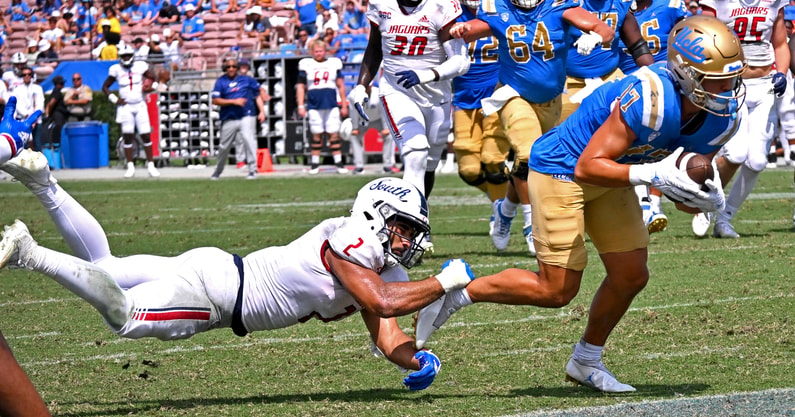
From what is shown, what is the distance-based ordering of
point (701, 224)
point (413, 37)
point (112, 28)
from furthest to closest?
point (112, 28) < point (701, 224) < point (413, 37)

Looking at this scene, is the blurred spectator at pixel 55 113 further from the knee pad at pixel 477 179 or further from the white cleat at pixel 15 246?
the white cleat at pixel 15 246

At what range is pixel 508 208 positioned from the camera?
859 centimetres

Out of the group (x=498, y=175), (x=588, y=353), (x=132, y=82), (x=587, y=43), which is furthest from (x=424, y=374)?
(x=132, y=82)

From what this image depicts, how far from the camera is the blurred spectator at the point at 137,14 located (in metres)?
27.8

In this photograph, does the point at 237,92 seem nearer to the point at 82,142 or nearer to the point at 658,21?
the point at 82,142

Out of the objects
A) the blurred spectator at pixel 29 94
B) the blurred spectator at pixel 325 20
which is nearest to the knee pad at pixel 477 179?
the blurred spectator at pixel 29 94

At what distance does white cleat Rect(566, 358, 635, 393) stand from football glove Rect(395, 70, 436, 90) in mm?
3711

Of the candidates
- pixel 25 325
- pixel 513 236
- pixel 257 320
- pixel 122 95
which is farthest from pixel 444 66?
pixel 122 95

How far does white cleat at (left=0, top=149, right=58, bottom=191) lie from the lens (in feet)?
14.7

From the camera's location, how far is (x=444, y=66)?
8188mm

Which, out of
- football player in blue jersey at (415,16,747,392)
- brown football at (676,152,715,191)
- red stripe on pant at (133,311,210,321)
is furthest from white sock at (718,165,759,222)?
red stripe on pant at (133,311,210,321)

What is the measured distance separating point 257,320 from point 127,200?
394 inches

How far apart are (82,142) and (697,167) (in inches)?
755

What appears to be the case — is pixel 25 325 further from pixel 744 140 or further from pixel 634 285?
pixel 744 140
